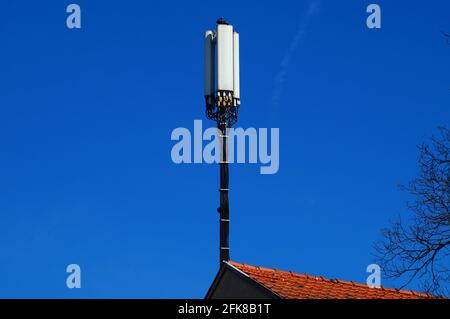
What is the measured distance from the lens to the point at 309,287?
21.3 m

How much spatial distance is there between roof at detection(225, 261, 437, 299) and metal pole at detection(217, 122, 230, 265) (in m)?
21.7

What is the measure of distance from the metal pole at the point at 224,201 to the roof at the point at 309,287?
21748mm

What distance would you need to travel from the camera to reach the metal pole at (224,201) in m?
44.3

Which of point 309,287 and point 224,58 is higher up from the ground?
point 224,58

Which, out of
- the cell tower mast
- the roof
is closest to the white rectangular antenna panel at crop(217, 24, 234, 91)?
the cell tower mast

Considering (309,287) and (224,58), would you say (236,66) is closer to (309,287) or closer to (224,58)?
(224,58)

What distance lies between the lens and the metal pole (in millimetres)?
44312

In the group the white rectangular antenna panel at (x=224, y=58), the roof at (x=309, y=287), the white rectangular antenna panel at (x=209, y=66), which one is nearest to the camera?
the roof at (x=309, y=287)

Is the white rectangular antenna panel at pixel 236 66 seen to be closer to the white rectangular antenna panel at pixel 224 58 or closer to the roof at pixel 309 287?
the white rectangular antenna panel at pixel 224 58

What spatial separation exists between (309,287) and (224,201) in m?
24.1

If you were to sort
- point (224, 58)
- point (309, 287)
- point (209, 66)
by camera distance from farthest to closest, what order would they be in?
point (209, 66)
point (224, 58)
point (309, 287)

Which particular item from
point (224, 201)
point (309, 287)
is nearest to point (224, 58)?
point (224, 201)

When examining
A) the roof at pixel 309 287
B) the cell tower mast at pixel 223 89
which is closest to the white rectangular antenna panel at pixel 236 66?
the cell tower mast at pixel 223 89
